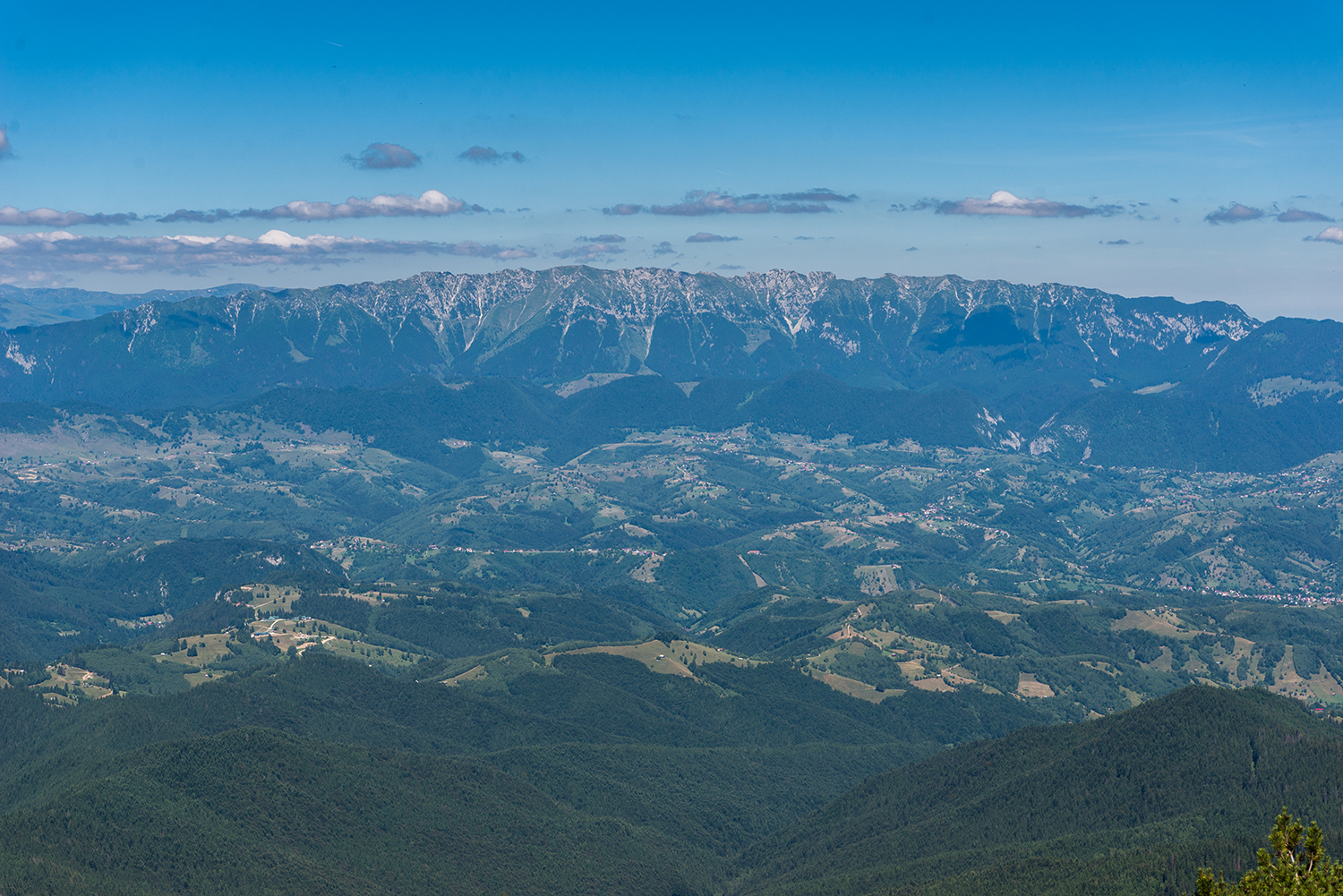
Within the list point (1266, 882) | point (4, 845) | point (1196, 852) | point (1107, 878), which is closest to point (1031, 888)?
point (1107, 878)

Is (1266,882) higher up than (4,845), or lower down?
higher up

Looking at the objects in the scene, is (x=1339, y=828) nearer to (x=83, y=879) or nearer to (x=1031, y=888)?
(x=1031, y=888)

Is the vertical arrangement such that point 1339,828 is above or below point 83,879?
above

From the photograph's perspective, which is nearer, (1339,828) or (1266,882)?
(1266,882)

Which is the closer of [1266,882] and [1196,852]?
[1266,882]

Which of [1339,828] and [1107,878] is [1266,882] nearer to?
[1107,878]

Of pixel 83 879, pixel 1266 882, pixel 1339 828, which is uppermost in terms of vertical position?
pixel 1266 882

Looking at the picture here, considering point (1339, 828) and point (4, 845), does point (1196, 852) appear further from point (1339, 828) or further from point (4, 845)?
point (4, 845)

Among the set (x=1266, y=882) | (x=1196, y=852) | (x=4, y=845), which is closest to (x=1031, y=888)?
(x=1196, y=852)

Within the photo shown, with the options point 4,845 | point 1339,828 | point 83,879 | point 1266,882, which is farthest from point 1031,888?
point 4,845
